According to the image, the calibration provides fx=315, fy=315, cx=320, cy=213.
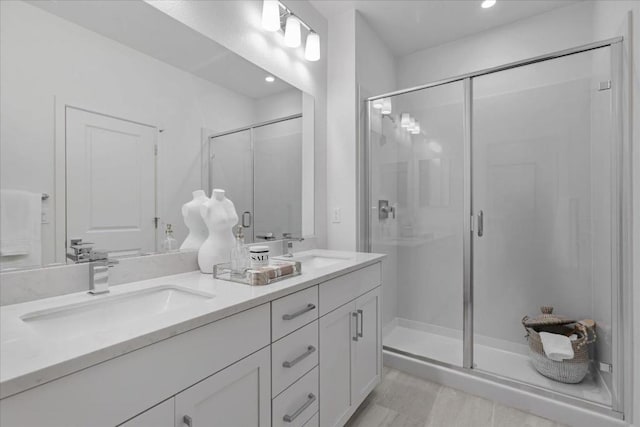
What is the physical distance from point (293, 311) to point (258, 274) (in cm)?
19

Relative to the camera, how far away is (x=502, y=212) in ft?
7.61

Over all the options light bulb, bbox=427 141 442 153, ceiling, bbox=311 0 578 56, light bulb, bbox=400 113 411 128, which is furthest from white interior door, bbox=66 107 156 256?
light bulb, bbox=427 141 442 153

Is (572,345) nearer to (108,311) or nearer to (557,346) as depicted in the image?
(557,346)

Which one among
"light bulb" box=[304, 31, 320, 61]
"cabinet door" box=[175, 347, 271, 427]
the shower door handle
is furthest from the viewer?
"light bulb" box=[304, 31, 320, 61]

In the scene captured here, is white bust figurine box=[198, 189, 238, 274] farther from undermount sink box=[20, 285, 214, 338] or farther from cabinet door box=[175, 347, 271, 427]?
cabinet door box=[175, 347, 271, 427]

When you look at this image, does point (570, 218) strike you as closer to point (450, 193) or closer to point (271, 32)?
point (450, 193)

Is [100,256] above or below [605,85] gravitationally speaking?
below

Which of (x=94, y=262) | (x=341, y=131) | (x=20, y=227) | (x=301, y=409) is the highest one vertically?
(x=341, y=131)

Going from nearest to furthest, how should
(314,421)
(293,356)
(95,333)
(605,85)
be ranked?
1. (95,333)
2. (293,356)
3. (314,421)
4. (605,85)

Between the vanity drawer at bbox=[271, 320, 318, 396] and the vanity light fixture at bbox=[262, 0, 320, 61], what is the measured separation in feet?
5.30

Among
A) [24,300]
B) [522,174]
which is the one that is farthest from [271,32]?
[522,174]

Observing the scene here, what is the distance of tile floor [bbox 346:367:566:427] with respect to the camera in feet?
5.44

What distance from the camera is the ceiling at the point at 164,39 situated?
1101 millimetres

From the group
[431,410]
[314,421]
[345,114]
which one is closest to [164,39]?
[345,114]
